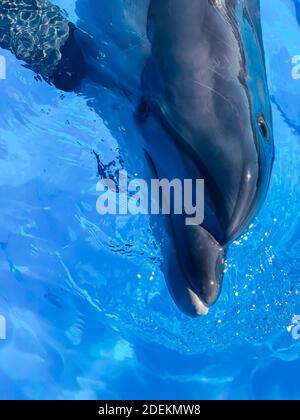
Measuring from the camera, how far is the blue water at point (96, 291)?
6.69 m

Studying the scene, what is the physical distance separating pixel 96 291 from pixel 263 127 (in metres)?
3.60

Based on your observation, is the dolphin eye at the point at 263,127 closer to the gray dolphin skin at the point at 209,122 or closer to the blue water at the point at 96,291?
the gray dolphin skin at the point at 209,122

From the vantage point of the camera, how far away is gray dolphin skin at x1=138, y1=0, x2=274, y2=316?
145 inches

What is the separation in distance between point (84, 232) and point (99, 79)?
2.36 metres

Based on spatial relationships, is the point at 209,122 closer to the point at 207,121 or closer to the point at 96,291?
the point at 207,121

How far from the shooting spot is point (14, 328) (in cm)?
707

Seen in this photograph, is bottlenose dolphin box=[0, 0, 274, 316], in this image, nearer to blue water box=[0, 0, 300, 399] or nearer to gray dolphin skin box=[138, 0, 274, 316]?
gray dolphin skin box=[138, 0, 274, 316]

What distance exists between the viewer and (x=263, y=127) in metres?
3.79

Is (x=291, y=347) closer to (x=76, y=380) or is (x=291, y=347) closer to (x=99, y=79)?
(x=76, y=380)

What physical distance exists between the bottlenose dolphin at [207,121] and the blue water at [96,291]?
2.49 metres

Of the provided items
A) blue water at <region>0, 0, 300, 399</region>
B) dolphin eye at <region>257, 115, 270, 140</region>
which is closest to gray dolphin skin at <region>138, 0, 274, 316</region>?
dolphin eye at <region>257, 115, 270, 140</region>

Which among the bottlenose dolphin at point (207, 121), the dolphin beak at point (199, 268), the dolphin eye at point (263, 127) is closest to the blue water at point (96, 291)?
the bottlenose dolphin at point (207, 121)

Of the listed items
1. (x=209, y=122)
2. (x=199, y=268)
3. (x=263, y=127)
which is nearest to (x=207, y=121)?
(x=209, y=122)

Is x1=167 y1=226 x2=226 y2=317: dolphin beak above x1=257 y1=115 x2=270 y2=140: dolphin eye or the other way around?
the other way around
